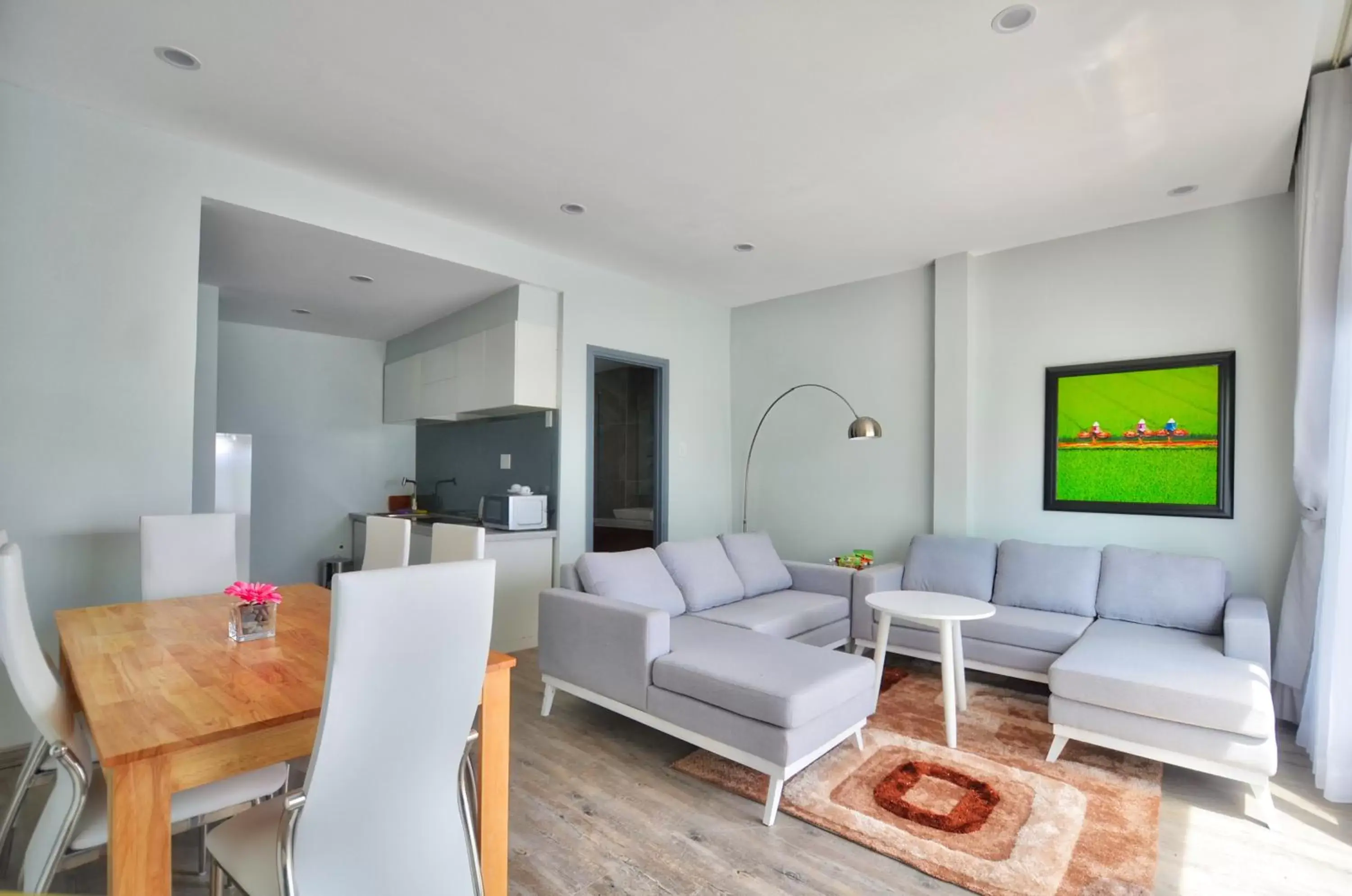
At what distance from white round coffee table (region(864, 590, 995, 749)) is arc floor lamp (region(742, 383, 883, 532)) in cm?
102

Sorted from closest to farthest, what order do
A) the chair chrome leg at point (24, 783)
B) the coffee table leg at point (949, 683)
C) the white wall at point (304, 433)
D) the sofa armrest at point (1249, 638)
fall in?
1. the chair chrome leg at point (24, 783)
2. the sofa armrest at point (1249, 638)
3. the coffee table leg at point (949, 683)
4. the white wall at point (304, 433)

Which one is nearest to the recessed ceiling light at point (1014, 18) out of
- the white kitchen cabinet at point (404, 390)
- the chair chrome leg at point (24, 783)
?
the chair chrome leg at point (24, 783)

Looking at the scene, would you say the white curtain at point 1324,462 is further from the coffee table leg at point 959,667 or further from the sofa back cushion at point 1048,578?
the coffee table leg at point 959,667

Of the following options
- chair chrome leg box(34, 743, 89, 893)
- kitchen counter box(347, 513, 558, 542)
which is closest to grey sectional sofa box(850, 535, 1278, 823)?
kitchen counter box(347, 513, 558, 542)

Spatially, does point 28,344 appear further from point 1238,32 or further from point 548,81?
point 1238,32

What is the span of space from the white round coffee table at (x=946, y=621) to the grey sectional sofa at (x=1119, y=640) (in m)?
0.37

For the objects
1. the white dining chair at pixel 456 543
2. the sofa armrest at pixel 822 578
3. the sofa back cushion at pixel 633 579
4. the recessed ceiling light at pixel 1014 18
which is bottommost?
the sofa armrest at pixel 822 578

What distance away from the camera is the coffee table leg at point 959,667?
3.29 metres

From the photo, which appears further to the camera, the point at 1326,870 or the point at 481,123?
the point at 481,123

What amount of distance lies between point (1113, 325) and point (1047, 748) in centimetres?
254

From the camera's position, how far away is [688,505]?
5.60m

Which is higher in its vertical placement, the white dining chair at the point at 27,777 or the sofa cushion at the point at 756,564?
the sofa cushion at the point at 756,564

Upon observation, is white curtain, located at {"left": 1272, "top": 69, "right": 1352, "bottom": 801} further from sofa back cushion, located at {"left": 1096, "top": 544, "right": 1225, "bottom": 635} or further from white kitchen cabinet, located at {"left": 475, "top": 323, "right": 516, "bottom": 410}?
white kitchen cabinet, located at {"left": 475, "top": 323, "right": 516, "bottom": 410}

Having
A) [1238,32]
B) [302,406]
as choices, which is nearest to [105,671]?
[1238,32]
